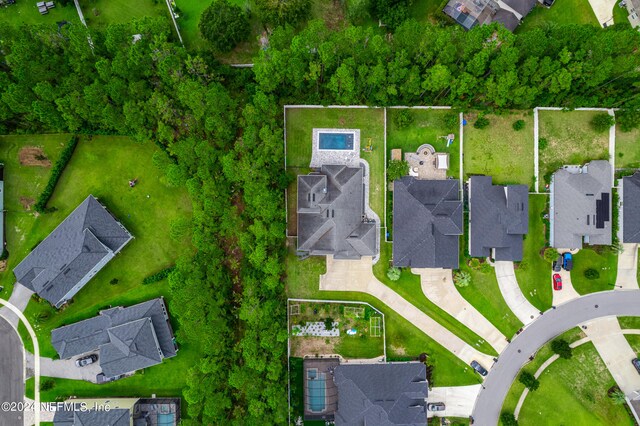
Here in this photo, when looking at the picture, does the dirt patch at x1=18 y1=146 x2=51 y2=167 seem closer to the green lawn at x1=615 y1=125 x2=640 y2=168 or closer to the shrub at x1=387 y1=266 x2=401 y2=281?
the shrub at x1=387 y1=266 x2=401 y2=281

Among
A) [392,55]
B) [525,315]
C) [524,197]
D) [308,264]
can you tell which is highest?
[392,55]

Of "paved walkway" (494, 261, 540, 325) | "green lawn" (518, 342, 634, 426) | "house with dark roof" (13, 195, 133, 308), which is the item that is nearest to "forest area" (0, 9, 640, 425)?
"house with dark roof" (13, 195, 133, 308)

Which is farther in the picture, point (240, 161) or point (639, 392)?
point (639, 392)

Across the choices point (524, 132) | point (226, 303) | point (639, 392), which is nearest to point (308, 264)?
point (226, 303)

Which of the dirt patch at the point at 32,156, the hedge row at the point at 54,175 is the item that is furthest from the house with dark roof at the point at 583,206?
the dirt patch at the point at 32,156

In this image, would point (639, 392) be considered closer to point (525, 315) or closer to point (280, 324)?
point (525, 315)

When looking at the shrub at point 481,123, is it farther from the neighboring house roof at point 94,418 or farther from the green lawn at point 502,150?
the neighboring house roof at point 94,418

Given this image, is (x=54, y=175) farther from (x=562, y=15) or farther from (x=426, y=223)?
(x=562, y=15)

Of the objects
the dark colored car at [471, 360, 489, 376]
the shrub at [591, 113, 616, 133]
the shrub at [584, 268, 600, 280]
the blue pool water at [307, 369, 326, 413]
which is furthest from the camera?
the dark colored car at [471, 360, 489, 376]
